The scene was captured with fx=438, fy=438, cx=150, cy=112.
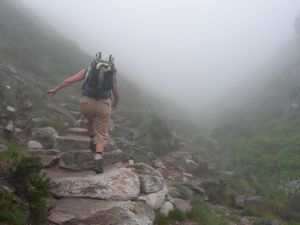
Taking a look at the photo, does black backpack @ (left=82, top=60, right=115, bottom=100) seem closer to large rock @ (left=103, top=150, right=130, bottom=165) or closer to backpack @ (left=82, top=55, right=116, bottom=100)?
backpack @ (left=82, top=55, right=116, bottom=100)

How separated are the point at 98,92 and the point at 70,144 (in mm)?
2897

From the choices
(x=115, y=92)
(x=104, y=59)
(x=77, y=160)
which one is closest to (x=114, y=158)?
(x=77, y=160)

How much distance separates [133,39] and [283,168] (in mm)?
74566

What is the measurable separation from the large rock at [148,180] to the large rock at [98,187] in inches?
16.2

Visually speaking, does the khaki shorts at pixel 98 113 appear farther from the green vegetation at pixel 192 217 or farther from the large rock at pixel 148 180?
the green vegetation at pixel 192 217

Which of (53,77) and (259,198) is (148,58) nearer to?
(53,77)

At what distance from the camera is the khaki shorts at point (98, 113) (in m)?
8.62

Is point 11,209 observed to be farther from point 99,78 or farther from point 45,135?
point 45,135

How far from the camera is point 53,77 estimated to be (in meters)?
23.6

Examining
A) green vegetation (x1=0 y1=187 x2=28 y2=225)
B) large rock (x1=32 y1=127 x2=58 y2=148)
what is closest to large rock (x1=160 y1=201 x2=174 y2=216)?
green vegetation (x1=0 y1=187 x2=28 y2=225)

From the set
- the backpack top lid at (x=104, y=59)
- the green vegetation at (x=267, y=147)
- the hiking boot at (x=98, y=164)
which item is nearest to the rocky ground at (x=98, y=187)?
the hiking boot at (x=98, y=164)

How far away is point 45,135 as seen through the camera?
12398 mm

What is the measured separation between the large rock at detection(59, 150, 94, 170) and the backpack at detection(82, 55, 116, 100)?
1.35m

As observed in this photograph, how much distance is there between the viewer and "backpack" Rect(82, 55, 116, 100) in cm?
819
